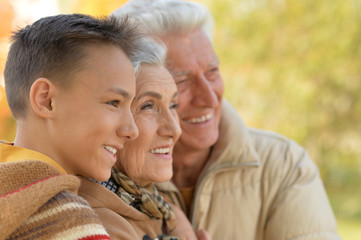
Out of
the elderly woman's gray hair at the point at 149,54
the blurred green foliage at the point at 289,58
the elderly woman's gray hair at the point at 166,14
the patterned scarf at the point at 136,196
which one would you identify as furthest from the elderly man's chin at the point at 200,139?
the blurred green foliage at the point at 289,58

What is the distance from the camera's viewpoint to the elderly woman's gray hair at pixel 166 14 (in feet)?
8.21

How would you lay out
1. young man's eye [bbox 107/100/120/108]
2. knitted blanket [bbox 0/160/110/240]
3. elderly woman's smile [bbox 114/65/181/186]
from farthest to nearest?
elderly woman's smile [bbox 114/65/181/186] < young man's eye [bbox 107/100/120/108] < knitted blanket [bbox 0/160/110/240]

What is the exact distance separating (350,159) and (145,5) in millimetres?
8269

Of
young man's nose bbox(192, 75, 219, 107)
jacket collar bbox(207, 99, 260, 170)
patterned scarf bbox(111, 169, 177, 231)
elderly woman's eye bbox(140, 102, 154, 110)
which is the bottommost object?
jacket collar bbox(207, 99, 260, 170)

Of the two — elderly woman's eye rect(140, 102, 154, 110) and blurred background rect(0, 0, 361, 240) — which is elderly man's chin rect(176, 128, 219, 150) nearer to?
elderly woman's eye rect(140, 102, 154, 110)

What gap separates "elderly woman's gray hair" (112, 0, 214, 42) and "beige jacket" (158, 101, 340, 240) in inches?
24.7

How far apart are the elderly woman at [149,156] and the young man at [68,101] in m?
0.35

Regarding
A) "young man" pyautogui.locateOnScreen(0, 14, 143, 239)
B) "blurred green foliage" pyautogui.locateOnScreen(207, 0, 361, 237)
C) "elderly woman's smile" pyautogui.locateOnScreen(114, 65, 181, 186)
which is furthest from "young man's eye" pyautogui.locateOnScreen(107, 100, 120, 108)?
"blurred green foliage" pyautogui.locateOnScreen(207, 0, 361, 237)

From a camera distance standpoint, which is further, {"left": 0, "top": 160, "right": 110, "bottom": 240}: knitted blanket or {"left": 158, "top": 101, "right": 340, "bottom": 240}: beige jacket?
{"left": 158, "top": 101, "right": 340, "bottom": 240}: beige jacket

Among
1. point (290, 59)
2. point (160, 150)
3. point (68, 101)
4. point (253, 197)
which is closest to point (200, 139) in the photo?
point (253, 197)

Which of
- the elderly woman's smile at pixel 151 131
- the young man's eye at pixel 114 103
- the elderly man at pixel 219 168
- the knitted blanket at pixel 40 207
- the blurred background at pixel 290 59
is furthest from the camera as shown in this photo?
the blurred background at pixel 290 59

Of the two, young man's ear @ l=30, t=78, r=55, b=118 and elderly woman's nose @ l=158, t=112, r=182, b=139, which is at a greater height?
young man's ear @ l=30, t=78, r=55, b=118

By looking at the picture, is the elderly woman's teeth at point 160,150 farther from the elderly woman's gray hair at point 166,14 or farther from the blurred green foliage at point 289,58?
the blurred green foliage at point 289,58

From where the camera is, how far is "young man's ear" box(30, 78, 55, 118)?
4.98ft
